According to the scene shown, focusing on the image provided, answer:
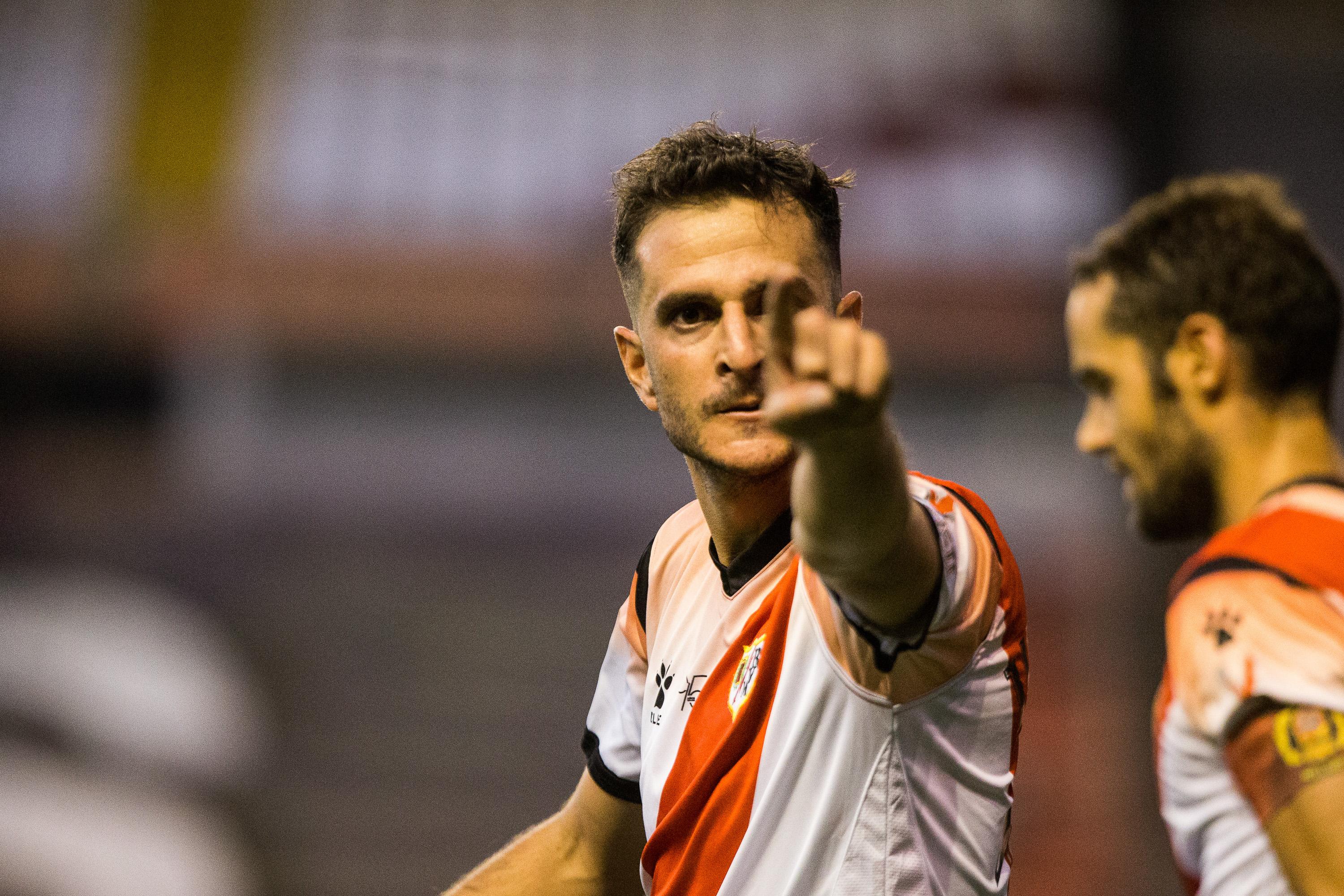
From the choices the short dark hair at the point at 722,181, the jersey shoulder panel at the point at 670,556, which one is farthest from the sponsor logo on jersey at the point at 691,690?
the short dark hair at the point at 722,181

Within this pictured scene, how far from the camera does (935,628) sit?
1.34 m

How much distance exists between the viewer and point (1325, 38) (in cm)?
889

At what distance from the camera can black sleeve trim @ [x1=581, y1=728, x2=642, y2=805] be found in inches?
83.7

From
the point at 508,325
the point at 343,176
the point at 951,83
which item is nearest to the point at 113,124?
the point at 343,176

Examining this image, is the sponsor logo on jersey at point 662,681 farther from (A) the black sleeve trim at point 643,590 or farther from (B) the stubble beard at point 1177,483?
(B) the stubble beard at point 1177,483

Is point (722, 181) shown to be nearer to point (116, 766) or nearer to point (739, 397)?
point (739, 397)

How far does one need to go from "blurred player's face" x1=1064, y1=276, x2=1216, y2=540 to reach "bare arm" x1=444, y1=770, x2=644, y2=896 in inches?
48.8

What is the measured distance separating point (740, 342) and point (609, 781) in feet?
2.97

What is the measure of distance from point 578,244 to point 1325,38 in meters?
5.89

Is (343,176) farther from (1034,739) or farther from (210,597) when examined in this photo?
(1034,739)

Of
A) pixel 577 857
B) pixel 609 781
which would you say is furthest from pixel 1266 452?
pixel 577 857

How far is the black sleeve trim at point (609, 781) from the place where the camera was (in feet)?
6.98

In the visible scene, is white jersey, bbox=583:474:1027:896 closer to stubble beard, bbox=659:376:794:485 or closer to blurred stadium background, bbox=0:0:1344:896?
stubble beard, bbox=659:376:794:485

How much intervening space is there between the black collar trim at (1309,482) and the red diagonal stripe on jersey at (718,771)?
1.06 meters
